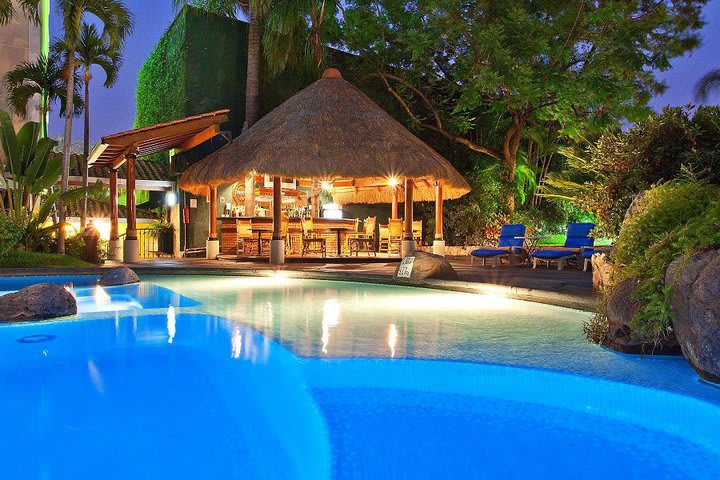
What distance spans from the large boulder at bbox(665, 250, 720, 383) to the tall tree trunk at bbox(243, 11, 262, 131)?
47.1 ft

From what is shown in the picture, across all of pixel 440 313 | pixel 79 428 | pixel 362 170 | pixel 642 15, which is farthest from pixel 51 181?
pixel 642 15

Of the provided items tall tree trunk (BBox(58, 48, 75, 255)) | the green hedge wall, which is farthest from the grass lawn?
the green hedge wall

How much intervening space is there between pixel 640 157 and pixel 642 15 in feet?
40.9

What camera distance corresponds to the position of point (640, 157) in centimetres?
706

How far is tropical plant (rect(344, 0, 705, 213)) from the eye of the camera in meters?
15.3

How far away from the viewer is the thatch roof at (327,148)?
12875 millimetres

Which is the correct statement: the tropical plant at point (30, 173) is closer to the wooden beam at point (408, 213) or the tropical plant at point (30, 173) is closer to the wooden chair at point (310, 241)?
the wooden chair at point (310, 241)

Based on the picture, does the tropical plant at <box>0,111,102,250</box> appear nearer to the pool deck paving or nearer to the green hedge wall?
the pool deck paving

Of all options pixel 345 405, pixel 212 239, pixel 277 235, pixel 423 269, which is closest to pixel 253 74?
pixel 212 239

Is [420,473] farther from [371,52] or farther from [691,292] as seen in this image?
[371,52]

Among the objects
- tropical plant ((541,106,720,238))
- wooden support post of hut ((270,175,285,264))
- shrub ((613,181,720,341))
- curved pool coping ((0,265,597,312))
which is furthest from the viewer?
wooden support post of hut ((270,175,285,264))

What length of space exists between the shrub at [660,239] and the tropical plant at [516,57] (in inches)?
439

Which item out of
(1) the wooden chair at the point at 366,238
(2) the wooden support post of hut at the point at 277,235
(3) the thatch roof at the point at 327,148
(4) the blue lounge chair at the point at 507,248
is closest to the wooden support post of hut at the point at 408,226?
(3) the thatch roof at the point at 327,148

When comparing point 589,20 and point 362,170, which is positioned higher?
point 589,20
